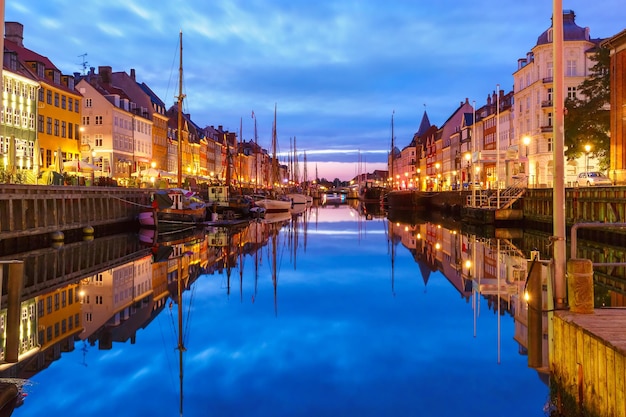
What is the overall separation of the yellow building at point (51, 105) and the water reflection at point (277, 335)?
36.0m

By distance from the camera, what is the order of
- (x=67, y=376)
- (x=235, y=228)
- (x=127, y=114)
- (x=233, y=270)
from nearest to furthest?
(x=67, y=376) → (x=233, y=270) → (x=235, y=228) → (x=127, y=114)

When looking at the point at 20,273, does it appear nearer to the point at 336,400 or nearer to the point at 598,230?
the point at 336,400

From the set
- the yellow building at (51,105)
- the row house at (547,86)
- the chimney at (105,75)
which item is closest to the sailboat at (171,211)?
the yellow building at (51,105)

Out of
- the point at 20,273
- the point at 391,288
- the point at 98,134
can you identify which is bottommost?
the point at 391,288

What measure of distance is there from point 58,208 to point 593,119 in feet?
134

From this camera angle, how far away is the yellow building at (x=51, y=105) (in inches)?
2311

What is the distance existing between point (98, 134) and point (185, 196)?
32672 mm

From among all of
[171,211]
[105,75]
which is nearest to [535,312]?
[171,211]

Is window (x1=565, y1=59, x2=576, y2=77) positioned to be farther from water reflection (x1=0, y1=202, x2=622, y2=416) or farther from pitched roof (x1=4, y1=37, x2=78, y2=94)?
pitched roof (x1=4, y1=37, x2=78, y2=94)

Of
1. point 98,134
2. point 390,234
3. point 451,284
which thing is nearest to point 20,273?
point 451,284

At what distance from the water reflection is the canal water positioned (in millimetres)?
39

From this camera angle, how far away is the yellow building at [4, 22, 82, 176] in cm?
5869

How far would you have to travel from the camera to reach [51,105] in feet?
201

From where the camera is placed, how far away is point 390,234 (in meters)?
45.5
